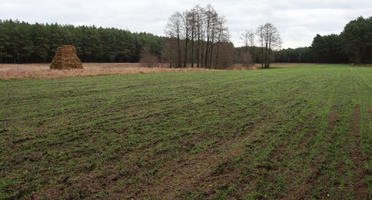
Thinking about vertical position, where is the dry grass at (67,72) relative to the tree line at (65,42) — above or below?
below

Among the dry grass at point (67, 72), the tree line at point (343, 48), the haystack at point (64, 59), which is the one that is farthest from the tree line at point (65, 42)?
the tree line at point (343, 48)

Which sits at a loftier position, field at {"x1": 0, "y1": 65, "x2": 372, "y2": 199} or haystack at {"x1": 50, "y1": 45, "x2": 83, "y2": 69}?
haystack at {"x1": 50, "y1": 45, "x2": 83, "y2": 69}

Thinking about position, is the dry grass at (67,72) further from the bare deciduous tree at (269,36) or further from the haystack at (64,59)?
the bare deciduous tree at (269,36)

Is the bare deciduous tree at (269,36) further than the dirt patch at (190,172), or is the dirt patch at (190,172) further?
the bare deciduous tree at (269,36)

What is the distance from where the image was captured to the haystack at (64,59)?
84.6ft

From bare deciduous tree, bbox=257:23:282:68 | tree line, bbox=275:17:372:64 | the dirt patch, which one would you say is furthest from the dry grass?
tree line, bbox=275:17:372:64

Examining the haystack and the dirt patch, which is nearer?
the dirt patch

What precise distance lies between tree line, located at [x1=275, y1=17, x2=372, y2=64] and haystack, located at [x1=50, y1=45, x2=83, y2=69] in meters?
51.3

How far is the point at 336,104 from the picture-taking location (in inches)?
300

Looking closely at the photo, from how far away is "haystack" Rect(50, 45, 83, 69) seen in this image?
25797 millimetres

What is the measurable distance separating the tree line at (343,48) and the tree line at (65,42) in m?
46.1

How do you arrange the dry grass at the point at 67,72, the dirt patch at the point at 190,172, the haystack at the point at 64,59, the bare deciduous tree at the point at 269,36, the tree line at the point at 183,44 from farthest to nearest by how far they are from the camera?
the bare deciduous tree at the point at 269,36, the tree line at the point at 183,44, the haystack at the point at 64,59, the dry grass at the point at 67,72, the dirt patch at the point at 190,172

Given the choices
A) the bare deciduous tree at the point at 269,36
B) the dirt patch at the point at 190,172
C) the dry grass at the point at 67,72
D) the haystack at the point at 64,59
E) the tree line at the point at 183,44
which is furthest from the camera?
the bare deciduous tree at the point at 269,36

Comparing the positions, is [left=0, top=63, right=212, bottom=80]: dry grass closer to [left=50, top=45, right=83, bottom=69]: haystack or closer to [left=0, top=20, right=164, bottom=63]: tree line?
[left=50, top=45, right=83, bottom=69]: haystack
